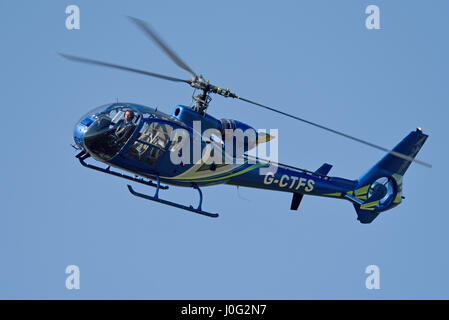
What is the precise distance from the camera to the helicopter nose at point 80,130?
11057 mm

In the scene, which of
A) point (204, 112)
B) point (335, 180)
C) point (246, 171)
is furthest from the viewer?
point (335, 180)

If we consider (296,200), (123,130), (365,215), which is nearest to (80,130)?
(123,130)

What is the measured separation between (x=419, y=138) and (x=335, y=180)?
2.14 m

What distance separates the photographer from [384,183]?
14.5m

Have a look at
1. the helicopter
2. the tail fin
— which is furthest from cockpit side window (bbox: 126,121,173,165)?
the tail fin

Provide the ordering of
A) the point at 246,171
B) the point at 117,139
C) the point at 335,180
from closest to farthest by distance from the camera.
Answer: the point at 117,139, the point at 246,171, the point at 335,180

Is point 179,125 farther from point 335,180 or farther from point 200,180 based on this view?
point 335,180

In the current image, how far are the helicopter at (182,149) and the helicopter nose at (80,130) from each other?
0.02 metres

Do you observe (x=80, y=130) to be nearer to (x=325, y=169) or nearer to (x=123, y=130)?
(x=123, y=130)

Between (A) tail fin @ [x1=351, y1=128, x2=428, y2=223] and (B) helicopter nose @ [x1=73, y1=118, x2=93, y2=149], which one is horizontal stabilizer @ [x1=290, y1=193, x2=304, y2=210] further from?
(B) helicopter nose @ [x1=73, y1=118, x2=93, y2=149]

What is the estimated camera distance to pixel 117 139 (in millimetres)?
11078

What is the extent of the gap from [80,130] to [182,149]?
6.05ft

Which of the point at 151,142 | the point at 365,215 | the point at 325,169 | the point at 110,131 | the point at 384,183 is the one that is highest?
the point at 110,131
